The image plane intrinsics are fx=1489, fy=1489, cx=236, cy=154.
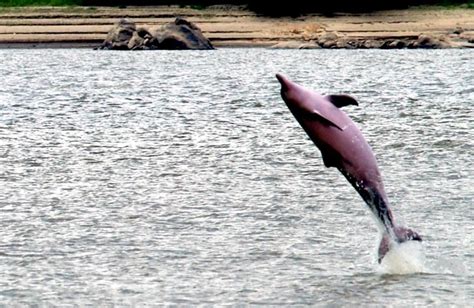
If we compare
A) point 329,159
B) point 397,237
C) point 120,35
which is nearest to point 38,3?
point 120,35

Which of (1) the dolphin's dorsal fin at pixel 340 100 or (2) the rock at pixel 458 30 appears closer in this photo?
(1) the dolphin's dorsal fin at pixel 340 100

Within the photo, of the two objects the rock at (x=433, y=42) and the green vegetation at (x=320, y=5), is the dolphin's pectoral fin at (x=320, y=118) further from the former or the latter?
the green vegetation at (x=320, y=5)

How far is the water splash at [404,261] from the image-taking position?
17.9 meters

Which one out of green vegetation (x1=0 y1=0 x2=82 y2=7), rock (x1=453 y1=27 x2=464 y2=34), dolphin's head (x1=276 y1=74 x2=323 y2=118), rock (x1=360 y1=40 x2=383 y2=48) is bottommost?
dolphin's head (x1=276 y1=74 x2=323 y2=118)

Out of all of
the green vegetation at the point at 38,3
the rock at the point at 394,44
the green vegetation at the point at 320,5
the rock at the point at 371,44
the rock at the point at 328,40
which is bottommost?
the rock at the point at 394,44

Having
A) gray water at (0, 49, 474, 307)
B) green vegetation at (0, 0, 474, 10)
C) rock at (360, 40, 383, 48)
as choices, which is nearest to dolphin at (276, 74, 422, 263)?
gray water at (0, 49, 474, 307)

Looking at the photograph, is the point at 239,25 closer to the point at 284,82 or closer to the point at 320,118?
the point at 320,118

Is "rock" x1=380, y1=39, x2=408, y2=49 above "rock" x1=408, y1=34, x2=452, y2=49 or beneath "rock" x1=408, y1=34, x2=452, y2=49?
above

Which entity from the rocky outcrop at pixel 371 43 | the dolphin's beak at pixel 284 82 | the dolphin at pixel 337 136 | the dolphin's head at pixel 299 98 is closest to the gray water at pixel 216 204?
the dolphin at pixel 337 136

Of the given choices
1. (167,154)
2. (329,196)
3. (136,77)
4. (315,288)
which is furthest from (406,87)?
(315,288)

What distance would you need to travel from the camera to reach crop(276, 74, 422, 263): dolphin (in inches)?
610

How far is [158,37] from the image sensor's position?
92312mm

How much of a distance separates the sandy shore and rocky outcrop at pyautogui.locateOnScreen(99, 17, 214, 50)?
1.28 m

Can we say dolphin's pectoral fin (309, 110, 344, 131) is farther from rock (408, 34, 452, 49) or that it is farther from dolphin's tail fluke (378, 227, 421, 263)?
rock (408, 34, 452, 49)
